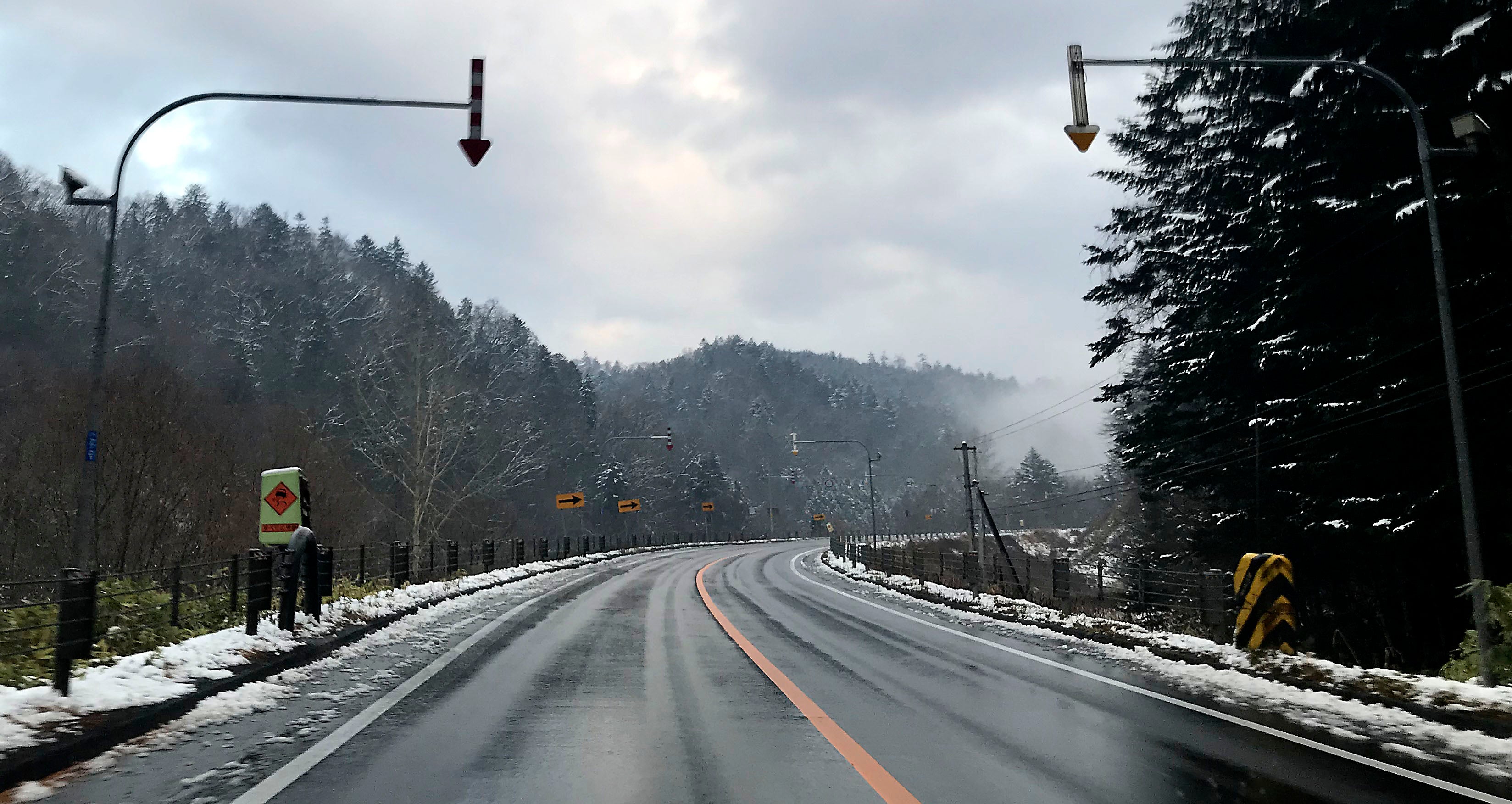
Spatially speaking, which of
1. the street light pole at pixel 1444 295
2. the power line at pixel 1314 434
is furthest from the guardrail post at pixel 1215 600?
the power line at pixel 1314 434

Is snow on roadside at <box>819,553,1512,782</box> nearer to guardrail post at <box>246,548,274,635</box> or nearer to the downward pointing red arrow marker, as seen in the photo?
the downward pointing red arrow marker

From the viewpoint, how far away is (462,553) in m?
49.8

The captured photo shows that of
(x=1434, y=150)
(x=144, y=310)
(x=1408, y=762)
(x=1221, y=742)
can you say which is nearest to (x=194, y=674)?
(x=1221, y=742)

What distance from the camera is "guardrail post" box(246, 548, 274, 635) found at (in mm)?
11672

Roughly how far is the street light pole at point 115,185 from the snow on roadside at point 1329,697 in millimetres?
9282

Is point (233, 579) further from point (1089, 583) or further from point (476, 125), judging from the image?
point (1089, 583)

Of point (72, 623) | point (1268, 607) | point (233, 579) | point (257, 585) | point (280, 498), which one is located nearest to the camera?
point (72, 623)

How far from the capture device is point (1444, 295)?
1009 cm

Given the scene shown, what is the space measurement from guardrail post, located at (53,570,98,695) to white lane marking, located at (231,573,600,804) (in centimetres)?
229

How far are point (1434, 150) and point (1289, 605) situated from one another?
530 centimetres

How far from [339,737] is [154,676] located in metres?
2.98

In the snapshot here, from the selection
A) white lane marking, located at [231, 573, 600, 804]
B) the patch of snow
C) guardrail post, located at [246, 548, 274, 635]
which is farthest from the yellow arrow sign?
guardrail post, located at [246, 548, 274, 635]

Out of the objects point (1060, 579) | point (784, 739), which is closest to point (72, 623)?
point (784, 739)

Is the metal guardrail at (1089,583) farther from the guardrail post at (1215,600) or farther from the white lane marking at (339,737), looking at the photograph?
the white lane marking at (339,737)
